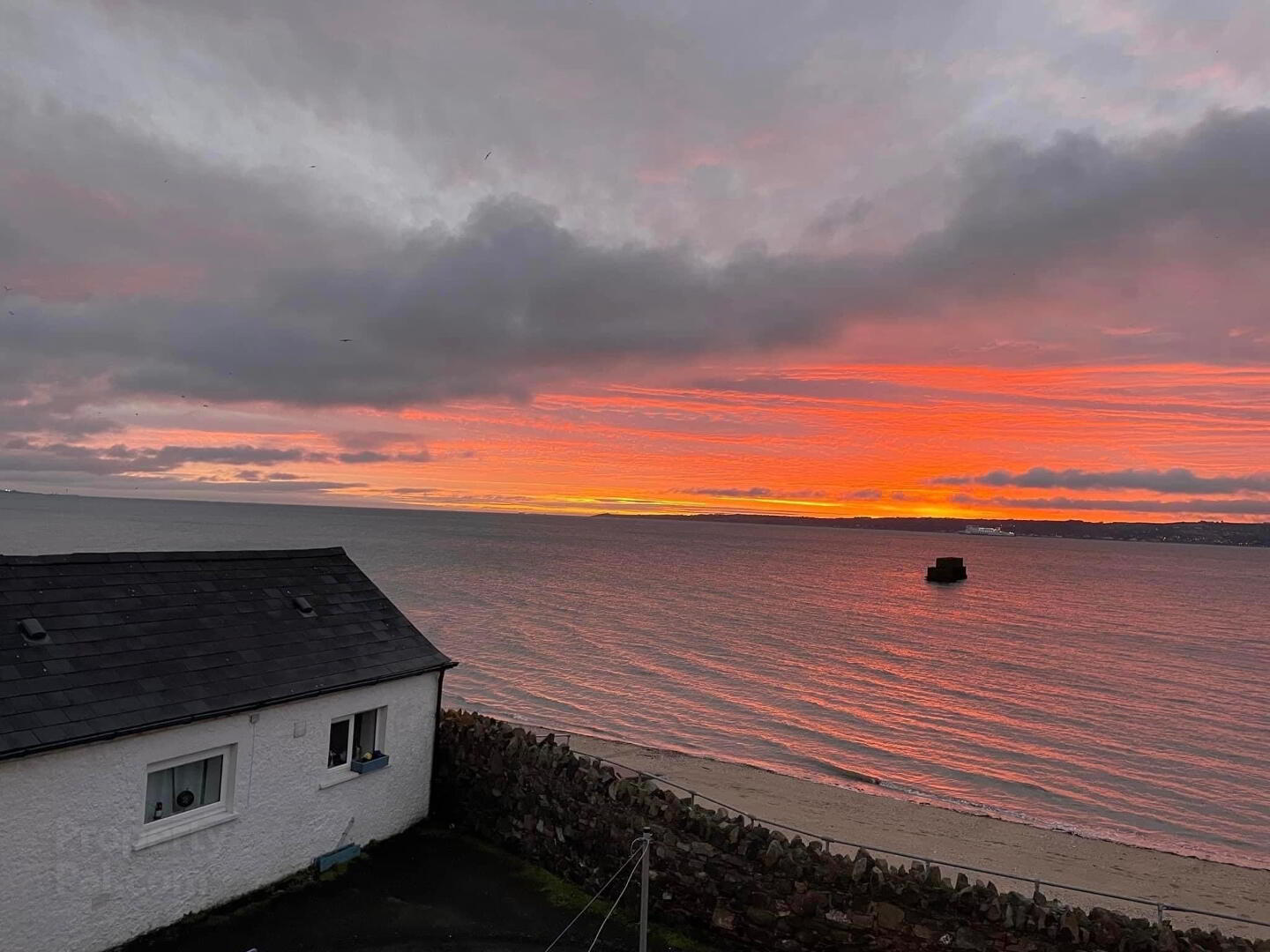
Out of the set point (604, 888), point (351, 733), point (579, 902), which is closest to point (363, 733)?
point (351, 733)

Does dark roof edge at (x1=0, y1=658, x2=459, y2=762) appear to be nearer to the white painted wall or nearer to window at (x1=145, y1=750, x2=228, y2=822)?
the white painted wall

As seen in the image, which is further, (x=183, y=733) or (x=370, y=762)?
(x=370, y=762)

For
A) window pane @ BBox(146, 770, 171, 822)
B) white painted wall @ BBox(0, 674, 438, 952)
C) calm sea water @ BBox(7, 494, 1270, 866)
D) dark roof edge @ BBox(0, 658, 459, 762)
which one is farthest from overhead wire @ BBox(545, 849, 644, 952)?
calm sea water @ BBox(7, 494, 1270, 866)

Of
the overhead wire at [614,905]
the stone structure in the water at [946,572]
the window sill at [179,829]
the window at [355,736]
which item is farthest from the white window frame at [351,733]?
the stone structure in the water at [946,572]

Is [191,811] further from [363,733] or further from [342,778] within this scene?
[363,733]

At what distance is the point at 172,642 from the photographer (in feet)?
36.8

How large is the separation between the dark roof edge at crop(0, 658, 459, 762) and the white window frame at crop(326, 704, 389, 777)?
500 mm

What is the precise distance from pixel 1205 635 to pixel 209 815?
73972mm

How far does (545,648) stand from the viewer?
1764 inches

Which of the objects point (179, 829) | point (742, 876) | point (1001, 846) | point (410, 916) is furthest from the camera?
point (1001, 846)

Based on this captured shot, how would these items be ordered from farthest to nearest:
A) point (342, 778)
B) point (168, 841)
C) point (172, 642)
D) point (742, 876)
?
point (342, 778) < point (172, 642) < point (742, 876) < point (168, 841)

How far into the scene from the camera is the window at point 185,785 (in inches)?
397

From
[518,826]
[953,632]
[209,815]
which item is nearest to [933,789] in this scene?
[518,826]

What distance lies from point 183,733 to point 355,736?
3.14 meters
